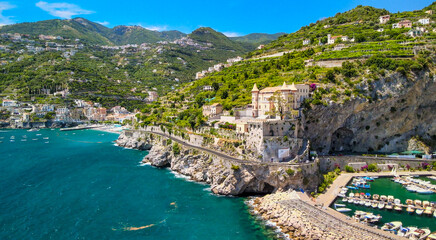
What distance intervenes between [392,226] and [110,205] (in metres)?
28.8

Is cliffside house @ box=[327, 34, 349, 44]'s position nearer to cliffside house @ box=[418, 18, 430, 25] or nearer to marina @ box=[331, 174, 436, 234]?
cliffside house @ box=[418, 18, 430, 25]

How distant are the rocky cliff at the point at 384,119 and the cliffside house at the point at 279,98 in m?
4.42

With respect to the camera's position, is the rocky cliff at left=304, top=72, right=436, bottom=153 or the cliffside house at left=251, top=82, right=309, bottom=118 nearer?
the cliffside house at left=251, top=82, right=309, bottom=118

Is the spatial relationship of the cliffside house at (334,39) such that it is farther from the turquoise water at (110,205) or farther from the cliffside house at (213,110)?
the turquoise water at (110,205)

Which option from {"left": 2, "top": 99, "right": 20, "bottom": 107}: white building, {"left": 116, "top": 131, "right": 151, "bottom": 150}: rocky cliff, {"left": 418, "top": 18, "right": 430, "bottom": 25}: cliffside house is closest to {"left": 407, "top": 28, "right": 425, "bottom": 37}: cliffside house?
{"left": 418, "top": 18, "right": 430, "bottom": 25}: cliffside house

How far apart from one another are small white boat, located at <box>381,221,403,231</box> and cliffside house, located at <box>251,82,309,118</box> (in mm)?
17733

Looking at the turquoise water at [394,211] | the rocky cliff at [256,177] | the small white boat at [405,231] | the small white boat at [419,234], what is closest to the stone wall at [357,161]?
the turquoise water at [394,211]

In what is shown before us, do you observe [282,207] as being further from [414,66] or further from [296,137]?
[414,66]

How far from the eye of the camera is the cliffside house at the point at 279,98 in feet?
125

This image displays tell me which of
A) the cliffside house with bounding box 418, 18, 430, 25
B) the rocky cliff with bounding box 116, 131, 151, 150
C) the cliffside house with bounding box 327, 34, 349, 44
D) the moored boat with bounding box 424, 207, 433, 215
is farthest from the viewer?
the cliffside house with bounding box 327, 34, 349, 44

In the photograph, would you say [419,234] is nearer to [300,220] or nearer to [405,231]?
[405,231]

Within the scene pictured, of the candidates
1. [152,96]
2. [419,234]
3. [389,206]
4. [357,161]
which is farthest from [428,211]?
[152,96]

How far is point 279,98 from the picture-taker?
124ft

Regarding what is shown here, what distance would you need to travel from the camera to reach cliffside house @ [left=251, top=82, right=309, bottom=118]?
125 feet
